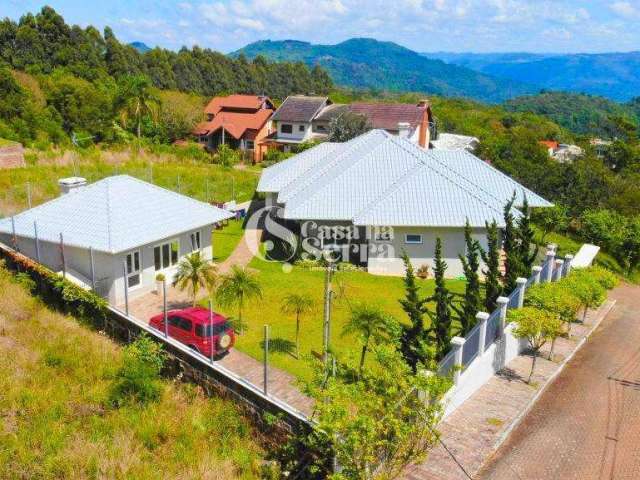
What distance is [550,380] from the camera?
16656mm

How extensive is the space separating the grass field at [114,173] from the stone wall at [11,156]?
0.86m

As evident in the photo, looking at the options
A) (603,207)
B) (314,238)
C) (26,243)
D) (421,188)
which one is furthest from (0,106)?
(603,207)

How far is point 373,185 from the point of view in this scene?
28.7 m

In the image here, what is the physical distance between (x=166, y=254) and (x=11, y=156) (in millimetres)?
22925

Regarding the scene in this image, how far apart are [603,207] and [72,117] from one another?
50995mm

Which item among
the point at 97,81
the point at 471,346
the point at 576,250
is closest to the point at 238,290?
the point at 471,346

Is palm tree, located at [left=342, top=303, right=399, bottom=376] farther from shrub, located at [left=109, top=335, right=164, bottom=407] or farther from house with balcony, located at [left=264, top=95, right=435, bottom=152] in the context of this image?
house with balcony, located at [left=264, top=95, right=435, bottom=152]

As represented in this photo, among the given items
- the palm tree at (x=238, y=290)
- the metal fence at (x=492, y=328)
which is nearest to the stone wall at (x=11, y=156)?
the palm tree at (x=238, y=290)

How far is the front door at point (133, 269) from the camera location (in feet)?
70.7

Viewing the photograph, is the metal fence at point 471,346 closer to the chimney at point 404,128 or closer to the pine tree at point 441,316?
the pine tree at point 441,316

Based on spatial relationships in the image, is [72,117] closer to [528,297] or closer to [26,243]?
[26,243]

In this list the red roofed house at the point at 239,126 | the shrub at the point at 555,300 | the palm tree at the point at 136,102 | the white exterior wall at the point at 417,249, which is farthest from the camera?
the red roofed house at the point at 239,126

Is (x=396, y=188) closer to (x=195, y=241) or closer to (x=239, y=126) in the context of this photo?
(x=195, y=241)

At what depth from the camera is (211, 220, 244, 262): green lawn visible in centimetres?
2867
